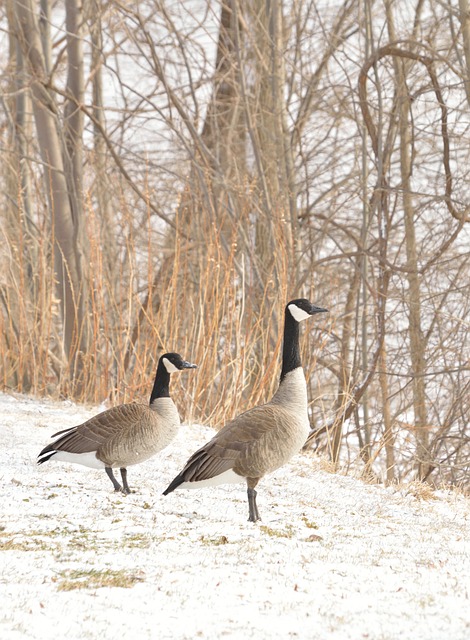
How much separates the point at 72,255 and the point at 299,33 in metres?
3.31

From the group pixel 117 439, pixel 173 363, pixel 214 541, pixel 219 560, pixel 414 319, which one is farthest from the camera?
pixel 414 319

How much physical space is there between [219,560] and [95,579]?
0.54 meters

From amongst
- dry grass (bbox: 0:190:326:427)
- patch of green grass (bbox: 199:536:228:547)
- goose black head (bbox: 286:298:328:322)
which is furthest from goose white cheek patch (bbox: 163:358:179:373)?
dry grass (bbox: 0:190:326:427)

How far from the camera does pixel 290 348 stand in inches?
183

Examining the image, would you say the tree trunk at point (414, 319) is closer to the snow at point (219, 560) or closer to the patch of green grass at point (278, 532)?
the snow at point (219, 560)

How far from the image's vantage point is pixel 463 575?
342 cm

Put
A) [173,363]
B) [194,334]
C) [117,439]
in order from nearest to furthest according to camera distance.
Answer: [117,439], [173,363], [194,334]

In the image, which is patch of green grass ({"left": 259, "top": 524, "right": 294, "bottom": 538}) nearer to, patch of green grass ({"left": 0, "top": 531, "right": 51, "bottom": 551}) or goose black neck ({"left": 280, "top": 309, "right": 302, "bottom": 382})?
goose black neck ({"left": 280, "top": 309, "right": 302, "bottom": 382})

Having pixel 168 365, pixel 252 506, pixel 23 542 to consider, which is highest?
pixel 168 365

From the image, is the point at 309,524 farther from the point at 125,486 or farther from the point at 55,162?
the point at 55,162

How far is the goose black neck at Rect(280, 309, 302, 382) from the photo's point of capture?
456 cm

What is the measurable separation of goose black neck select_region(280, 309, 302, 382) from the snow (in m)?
0.78

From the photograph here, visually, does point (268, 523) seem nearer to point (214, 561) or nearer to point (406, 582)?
point (214, 561)

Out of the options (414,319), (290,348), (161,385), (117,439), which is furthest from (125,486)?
(414,319)
